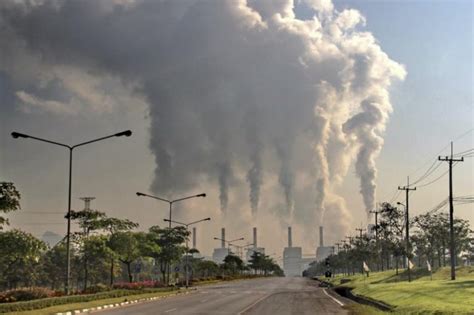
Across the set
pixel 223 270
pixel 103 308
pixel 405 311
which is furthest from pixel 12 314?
pixel 223 270

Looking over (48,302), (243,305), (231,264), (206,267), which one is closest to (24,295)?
(48,302)

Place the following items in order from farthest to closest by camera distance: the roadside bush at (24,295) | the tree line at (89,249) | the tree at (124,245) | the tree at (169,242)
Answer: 1. the tree at (169,242)
2. the tree at (124,245)
3. the tree line at (89,249)
4. the roadside bush at (24,295)

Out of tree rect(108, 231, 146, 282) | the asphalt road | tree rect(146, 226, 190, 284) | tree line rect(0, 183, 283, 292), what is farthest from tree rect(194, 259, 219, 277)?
the asphalt road

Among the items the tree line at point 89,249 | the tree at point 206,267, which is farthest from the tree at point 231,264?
the tree line at point 89,249

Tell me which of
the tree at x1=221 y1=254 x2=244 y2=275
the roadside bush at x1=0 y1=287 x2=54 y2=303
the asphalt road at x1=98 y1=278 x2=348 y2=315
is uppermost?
the roadside bush at x1=0 y1=287 x2=54 y2=303

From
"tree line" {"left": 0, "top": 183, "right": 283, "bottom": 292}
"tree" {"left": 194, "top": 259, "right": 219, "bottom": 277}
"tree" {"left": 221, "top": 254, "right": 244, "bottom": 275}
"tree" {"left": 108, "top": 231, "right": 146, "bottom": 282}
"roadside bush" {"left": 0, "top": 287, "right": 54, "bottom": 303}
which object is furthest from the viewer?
"tree" {"left": 221, "top": 254, "right": 244, "bottom": 275}

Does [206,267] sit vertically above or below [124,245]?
below

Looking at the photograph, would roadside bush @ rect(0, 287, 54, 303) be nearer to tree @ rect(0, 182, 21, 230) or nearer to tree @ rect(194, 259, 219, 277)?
tree @ rect(0, 182, 21, 230)

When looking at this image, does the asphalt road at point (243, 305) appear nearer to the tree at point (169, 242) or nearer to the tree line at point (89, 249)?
the tree line at point (89, 249)

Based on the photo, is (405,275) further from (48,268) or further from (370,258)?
(48,268)

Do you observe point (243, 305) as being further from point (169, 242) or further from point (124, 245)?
point (169, 242)

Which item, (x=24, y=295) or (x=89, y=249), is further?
(x=89, y=249)

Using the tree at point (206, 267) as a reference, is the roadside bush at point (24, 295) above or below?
above

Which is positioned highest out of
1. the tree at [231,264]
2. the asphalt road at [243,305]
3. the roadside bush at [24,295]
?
the roadside bush at [24,295]
